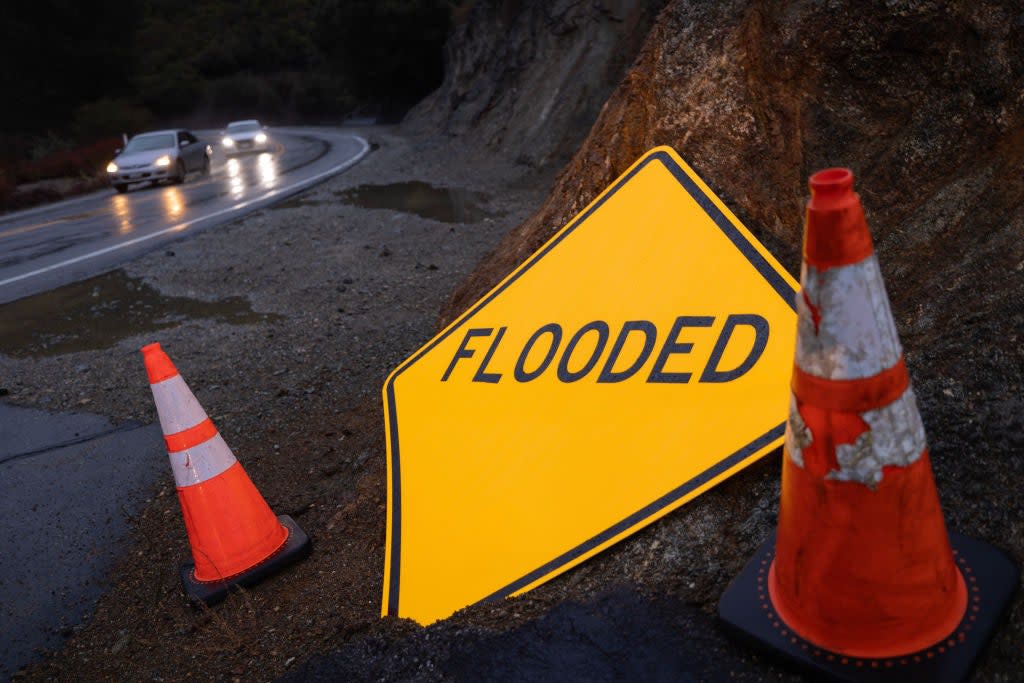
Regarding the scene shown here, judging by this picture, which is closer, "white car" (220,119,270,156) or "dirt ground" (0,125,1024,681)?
"dirt ground" (0,125,1024,681)

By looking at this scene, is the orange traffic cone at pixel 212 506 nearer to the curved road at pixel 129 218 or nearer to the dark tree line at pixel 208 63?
the curved road at pixel 129 218

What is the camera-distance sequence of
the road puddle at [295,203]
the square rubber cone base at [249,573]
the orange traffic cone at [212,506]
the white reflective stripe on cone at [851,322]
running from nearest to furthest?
the white reflective stripe on cone at [851,322] < the square rubber cone base at [249,573] < the orange traffic cone at [212,506] < the road puddle at [295,203]

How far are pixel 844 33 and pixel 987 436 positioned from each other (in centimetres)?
185

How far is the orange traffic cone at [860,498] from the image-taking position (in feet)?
5.64

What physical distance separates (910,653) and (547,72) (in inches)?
624

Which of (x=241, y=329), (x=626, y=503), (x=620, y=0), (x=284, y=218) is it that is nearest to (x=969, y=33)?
(x=626, y=503)

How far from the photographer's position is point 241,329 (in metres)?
6.13

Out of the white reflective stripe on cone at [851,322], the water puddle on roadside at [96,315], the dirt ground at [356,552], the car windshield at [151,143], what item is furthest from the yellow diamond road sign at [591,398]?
the car windshield at [151,143]

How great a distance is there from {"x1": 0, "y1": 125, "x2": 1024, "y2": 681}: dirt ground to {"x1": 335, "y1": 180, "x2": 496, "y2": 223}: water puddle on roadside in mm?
4699

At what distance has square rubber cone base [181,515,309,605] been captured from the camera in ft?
9.61

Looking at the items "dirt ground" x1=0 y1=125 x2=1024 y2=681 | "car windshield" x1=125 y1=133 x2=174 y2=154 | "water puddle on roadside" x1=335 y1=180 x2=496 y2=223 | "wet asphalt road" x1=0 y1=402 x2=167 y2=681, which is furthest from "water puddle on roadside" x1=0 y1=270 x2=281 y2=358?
"car windshield" x1=125 y1=133 x2=174 y2=154

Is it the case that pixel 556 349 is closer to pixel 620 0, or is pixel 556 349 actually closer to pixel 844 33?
pixel 844 33

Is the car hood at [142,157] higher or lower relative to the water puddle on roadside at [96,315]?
lower

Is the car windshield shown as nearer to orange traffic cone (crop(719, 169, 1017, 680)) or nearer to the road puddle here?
the road puddle
